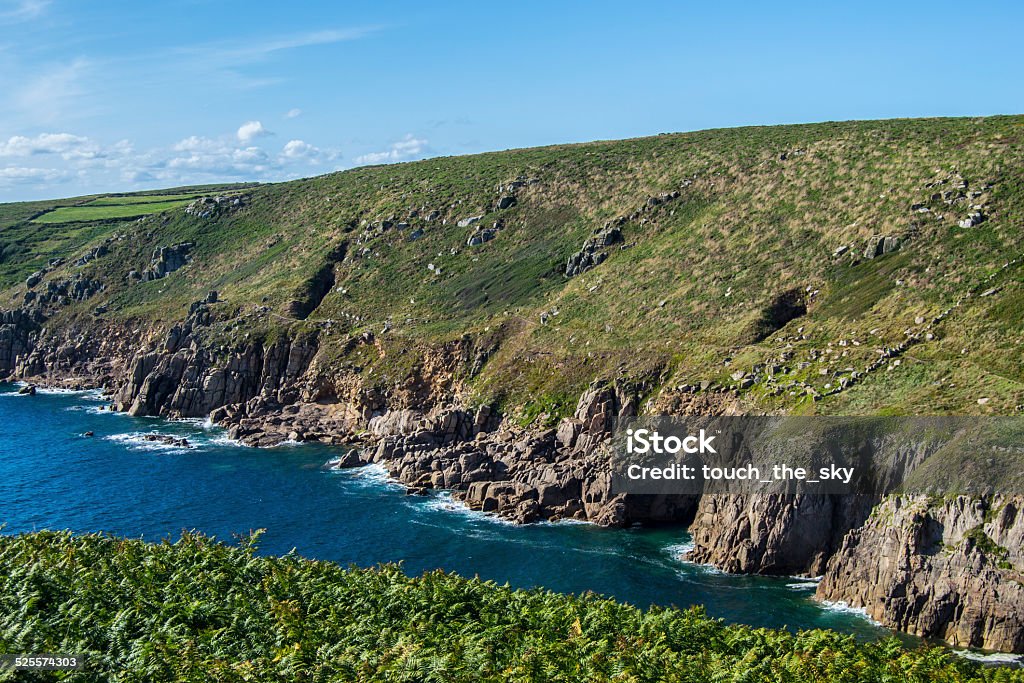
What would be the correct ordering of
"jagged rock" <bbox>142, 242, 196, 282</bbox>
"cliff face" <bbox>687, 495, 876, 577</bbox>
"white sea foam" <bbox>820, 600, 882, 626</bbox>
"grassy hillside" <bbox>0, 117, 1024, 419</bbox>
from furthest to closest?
"jagged rock" <bbox>142, 242, 196, 282</bbox>, "grassy hillside" <bbox>0, 117, 1024, 419</bbox>, "cliff face" <bbox>687, 495, 876, 577</bbox>, "white sea foam" <bbox>820, 600, 882, 626</bbox>

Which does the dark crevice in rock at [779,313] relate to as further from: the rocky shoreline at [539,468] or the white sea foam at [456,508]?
the white sea foam at [456,508]

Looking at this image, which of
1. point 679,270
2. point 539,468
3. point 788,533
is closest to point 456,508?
point 539,468

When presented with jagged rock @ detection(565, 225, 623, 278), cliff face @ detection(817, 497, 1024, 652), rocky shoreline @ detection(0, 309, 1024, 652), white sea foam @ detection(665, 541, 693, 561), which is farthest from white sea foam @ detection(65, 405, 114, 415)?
cliff face @ detection(817, 497, 1024, 652)

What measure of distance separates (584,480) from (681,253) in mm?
38561

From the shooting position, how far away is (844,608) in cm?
5950

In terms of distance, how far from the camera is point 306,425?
10962 centimetres

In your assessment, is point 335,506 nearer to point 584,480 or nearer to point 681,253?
point 584,480

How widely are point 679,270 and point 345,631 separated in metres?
73.9

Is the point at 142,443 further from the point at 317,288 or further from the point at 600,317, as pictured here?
the point at 600,317

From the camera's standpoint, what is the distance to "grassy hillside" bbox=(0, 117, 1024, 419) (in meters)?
77.4

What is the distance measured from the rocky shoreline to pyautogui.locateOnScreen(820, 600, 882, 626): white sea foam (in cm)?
38

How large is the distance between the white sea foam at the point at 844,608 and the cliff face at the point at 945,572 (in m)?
0.29

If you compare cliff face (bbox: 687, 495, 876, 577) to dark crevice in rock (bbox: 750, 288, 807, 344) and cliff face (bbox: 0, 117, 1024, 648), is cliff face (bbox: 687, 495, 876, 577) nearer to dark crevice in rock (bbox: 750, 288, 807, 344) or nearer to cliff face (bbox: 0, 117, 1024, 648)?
cliff face (bbox: 0, 117, 1024, 648)

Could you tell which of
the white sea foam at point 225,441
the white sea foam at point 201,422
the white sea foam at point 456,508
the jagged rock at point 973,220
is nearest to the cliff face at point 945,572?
the white sea foam at point 456,508
